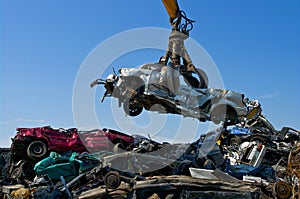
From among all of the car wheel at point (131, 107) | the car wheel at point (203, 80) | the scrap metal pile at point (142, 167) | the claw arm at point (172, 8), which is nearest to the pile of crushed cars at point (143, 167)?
the scrap metal pile at point (142, 167)

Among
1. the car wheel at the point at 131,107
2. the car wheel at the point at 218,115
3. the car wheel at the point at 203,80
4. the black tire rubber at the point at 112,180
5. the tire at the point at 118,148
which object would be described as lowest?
the black tire rubber at the point at 112,180

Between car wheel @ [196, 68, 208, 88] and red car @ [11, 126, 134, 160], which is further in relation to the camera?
red car @ [11, 126, 134, 160]

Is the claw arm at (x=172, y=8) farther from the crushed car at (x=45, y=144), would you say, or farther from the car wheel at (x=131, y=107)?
the crushed car at (x=45, y=144)

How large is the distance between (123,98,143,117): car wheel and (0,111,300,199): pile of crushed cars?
2.56 feet

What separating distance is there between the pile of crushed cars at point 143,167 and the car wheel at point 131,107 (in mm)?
779

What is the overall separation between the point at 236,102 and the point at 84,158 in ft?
14.8

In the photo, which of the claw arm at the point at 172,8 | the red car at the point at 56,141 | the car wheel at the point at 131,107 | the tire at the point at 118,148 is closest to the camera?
the car wheel at the point at 131,107


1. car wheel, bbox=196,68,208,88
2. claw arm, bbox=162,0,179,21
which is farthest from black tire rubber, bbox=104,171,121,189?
claw arm, bbox=162,0,179,21

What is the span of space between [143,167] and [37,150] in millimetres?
4894

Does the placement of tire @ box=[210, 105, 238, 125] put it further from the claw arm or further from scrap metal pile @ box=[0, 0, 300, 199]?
the claw arm

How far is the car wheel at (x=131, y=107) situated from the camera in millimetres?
10316

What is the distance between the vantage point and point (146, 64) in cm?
1038

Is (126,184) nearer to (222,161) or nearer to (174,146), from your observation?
(174,146)

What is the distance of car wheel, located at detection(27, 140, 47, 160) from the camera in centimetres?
1205
